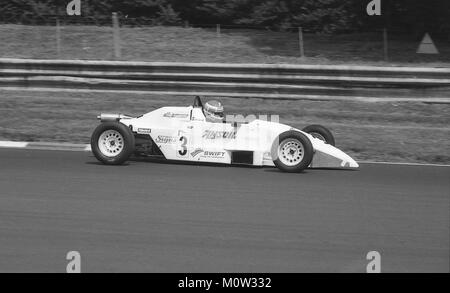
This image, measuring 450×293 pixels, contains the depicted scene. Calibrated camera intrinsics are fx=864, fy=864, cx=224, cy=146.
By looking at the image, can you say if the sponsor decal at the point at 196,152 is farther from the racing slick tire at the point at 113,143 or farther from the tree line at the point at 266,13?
the tree line at the point at 266,13

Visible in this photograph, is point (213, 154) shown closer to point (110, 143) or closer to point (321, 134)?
point (110, 143)

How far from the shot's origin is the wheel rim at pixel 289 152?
1058 centimetres

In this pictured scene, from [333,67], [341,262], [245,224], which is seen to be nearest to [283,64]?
[333,67]

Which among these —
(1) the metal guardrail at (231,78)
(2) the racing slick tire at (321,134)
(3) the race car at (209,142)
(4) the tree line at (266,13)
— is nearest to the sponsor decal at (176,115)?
(3) the race car at (209,142)

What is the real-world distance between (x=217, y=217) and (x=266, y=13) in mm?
10840

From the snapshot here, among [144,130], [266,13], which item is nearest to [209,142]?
[144,130]

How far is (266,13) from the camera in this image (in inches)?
719

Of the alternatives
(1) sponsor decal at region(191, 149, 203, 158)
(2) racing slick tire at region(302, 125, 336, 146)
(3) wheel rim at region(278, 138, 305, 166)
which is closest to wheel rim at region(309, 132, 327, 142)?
(2) racing slick tire at region(302, 125, 336, 146)

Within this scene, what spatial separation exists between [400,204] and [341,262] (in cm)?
243

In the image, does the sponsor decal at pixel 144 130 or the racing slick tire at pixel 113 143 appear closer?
the racing slick tire at pixel 113 143

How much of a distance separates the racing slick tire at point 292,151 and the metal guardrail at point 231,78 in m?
4.25

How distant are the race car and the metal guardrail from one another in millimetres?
3664

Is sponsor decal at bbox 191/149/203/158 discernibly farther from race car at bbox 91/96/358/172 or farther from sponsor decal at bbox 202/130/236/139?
sponsor decal at bbox 202/130/236/139

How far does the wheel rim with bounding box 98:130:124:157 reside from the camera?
10.9 meters
